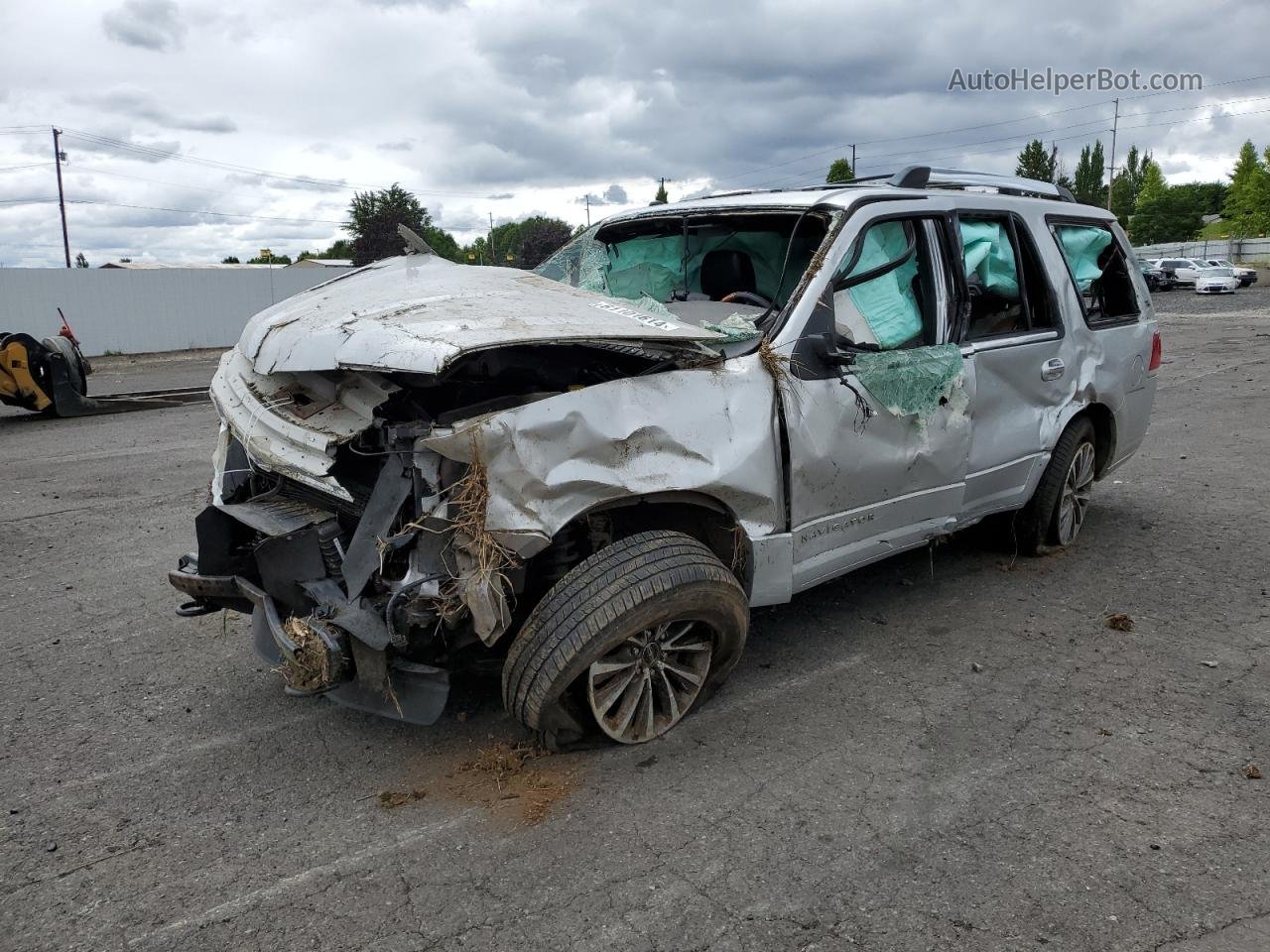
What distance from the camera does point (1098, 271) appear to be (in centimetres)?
549

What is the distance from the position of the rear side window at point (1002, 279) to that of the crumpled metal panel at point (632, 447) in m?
1.55

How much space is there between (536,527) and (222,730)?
1661mm

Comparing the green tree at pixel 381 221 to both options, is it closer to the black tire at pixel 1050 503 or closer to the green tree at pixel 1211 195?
the black tire at pixel 1050 503

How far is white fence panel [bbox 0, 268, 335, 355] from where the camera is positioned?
2442 cm

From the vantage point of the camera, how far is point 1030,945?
7.94ft

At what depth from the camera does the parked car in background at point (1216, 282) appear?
120 feet

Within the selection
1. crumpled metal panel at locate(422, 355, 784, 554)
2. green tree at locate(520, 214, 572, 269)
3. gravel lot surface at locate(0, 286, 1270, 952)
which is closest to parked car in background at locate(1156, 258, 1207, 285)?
green tree at locate(520, 214, 572, 269)

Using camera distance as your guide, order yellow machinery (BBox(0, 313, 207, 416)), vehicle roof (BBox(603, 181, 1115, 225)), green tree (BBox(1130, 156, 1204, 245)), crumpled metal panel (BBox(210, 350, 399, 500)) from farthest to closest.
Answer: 1. green tree (BBox(1130, 156, 1204, 245))
2. yellow machinery (BBox(0, 313, 207, 416))
3. vehicle roof (BBox(603, 181, 1115, 225))
4. crumpled metal panel (BBox(210, 350, 399, 500))

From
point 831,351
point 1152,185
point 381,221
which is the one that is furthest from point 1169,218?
point 831,351

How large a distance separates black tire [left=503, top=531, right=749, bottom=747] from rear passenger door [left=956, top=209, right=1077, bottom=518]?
182 cm

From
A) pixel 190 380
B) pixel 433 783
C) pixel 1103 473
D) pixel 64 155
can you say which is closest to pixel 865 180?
pixel 1103 473

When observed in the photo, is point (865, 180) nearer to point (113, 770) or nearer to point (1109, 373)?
point (1109, 373)

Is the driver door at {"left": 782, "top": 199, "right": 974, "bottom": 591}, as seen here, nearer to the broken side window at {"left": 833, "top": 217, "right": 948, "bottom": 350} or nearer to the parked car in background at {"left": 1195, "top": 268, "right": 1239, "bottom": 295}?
the broken side window at {"left": 833, "top": 217, "right": 948, "bottom": 350}

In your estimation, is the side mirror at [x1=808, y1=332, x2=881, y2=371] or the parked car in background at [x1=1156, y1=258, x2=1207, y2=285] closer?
the side mirror at [x1=808, y1=332, x2=881, y2=371]
